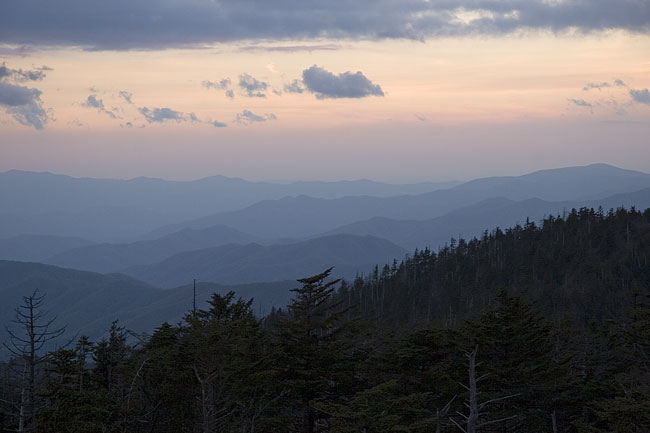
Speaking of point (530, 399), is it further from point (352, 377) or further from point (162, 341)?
point (162, 341)

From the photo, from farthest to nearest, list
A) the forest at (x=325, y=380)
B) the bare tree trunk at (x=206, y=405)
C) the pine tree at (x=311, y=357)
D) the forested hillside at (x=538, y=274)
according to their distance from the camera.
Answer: the forested hillside at (x=538, y=274) < the pine tree at (x=311, y=357) < the forest at (x=325, y=380) < the bare tree trunk at (x=206, y=405)

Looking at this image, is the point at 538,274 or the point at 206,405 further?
the point at 538,274

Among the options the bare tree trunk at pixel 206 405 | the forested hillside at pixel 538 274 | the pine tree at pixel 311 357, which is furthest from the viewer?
the forested hillside at pixel 538 274

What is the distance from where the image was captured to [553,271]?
427 feet

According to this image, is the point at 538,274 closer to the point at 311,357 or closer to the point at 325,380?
the point at 325,380

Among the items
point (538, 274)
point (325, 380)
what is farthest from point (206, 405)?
point (538, 274)

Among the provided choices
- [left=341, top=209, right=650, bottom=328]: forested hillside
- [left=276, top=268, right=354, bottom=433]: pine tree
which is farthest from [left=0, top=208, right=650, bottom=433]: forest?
[left=341, top=209, right=650, bottom=328]: forested hillside

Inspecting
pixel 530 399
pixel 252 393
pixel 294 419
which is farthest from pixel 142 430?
pixel 530 399

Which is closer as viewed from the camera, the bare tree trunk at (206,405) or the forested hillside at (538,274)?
the bare tree trunk at (206,405)

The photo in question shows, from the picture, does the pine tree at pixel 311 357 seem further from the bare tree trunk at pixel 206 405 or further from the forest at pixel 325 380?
the bare tree trunk at pixel 206 405

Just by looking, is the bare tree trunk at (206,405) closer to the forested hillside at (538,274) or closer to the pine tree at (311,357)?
the pine tree at (311,357)

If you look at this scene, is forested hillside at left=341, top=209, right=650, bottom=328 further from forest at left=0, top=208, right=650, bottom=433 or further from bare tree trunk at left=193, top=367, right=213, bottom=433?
bare tree trunk at left=193, top=367, right=213, bottom=433

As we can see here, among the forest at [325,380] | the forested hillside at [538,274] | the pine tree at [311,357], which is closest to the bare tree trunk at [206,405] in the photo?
the forest at [325,380]

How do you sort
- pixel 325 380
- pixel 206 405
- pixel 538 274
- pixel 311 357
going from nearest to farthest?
pixel 206 405 < pixel 325 380 < pixel 311 357 < pixel 538 274
